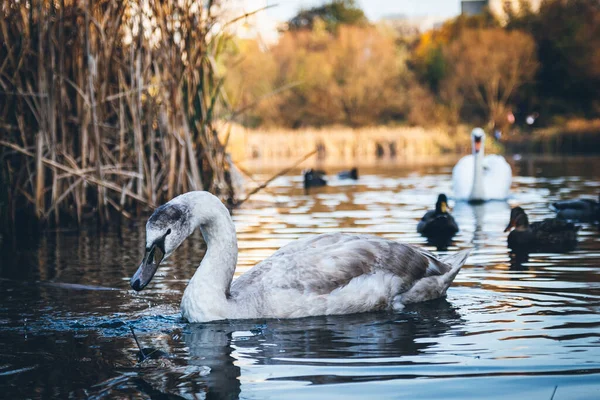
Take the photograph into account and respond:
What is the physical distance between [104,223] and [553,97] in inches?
1941

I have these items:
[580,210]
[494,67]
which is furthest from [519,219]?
[494,67]

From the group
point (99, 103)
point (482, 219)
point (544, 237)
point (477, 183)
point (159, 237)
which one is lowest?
point (482, 219)

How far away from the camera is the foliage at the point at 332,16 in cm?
8574

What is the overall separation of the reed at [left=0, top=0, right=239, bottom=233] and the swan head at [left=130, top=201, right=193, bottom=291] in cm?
589

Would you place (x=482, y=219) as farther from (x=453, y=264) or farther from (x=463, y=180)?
(x=453, y=264)

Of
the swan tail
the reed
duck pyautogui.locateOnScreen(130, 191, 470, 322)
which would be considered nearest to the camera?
duck pyautogui.locateOnScreen(130, 191, 470, 322)

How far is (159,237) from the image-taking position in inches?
244

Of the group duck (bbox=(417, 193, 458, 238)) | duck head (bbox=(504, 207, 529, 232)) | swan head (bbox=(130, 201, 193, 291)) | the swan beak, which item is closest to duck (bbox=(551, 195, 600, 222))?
duck (bbox=(417, 193, 458, 238))

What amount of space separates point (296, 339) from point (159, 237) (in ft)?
3.44

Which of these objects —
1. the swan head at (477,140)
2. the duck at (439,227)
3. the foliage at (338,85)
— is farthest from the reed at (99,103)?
the foliage at (338,85)

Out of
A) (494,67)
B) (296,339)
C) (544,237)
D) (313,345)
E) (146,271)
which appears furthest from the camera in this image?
(494,67)

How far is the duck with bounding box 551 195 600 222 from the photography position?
13.6m

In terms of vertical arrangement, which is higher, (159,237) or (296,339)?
(159,237)

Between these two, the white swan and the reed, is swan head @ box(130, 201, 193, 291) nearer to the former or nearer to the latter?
the reed
